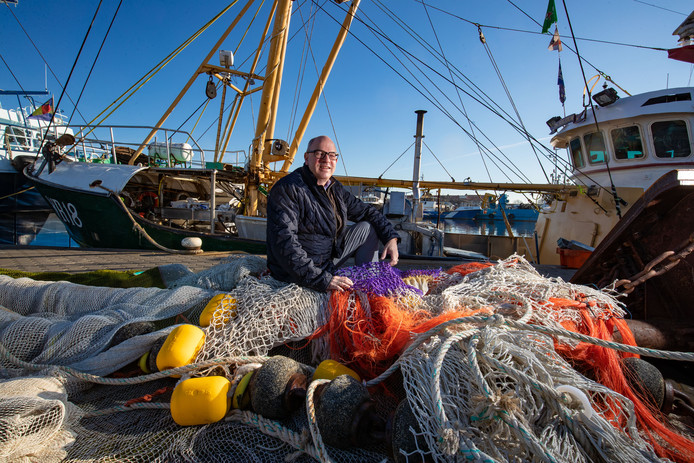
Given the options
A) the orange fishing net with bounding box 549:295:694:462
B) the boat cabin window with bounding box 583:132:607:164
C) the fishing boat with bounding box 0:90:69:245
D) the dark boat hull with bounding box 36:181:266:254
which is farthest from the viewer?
the fishing boat with bounding box 0:90:69:245

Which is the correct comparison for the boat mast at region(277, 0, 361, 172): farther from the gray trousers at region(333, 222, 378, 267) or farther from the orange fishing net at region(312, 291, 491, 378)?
the orange fishing net at region(312, 291, 491, 378)

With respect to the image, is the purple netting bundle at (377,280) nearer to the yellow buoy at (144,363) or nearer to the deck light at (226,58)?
the yellow buoy at (144,363)

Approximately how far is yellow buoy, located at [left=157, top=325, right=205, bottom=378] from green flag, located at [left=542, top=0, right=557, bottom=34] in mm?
9015

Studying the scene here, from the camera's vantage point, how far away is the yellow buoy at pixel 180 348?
63.7 inches

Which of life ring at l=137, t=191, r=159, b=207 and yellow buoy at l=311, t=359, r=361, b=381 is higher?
life ring at l=137, t=191, r=159, b=207

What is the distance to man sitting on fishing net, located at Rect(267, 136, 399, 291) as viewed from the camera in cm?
218

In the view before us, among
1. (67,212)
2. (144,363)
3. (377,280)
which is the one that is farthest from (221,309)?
(67,212)

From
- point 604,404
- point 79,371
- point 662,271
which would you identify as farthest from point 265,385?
point 662,271

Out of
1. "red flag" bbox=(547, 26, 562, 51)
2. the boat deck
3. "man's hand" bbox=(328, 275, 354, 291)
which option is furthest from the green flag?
"man's hand" bbox=(328, 275, 354, 291)

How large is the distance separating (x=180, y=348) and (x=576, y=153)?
1059cm

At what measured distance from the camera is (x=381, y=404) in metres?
1.61

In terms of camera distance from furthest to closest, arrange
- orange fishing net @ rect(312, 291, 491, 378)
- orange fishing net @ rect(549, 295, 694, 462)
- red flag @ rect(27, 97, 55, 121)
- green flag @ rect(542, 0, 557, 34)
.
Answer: red flag @ rect(27, 97, 55, 121), green flag @ rect(542, 0, 557, 34), orange fishing net @ rect(312, 291, 491, 378), orange fishing net @ rect(549, 295, 694, 462)

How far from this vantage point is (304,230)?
8.25 ft

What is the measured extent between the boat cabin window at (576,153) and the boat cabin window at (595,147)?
261 mm
